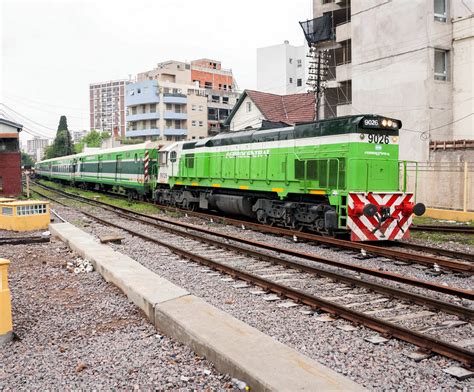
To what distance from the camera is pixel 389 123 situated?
11.6m

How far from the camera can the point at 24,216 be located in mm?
14195

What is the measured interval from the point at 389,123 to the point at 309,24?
2093cm

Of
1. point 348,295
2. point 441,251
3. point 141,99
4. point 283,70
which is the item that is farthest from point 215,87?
point 348,295

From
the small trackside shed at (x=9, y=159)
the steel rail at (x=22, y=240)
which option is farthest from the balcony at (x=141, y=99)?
the steel rail at (x=22, y=240)

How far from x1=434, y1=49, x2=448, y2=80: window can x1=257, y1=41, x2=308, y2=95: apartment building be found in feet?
126

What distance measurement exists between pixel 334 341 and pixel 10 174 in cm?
2836

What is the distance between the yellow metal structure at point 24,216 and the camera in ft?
46.2

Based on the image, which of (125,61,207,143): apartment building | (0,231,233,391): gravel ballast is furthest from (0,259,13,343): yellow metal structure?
(125,61,207,143): apartment building

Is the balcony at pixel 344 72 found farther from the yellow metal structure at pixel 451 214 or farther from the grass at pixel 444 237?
the grass at pixel 444 237

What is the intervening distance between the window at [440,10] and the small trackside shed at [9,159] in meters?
25.0

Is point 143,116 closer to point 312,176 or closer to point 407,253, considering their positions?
point 312,176

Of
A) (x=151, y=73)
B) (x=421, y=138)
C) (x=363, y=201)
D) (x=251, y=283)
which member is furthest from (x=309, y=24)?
(x=151, y=73)

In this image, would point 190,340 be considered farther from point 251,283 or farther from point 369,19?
point 369,19

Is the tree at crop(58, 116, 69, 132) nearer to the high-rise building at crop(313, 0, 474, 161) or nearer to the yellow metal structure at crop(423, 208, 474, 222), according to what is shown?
the high-rise building at crop(313, 0, 474, 161)
